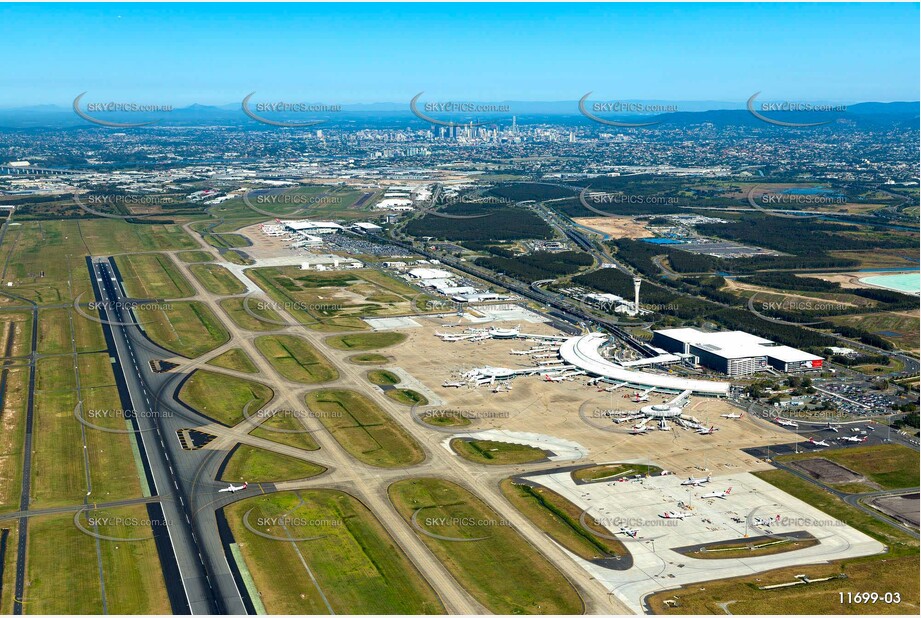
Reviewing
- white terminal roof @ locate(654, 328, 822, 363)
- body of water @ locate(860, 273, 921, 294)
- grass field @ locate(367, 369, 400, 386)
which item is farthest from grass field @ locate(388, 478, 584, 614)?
body of water @ locate(860, 273, 921, 294)

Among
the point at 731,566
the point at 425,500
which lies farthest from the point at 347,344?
the point at 731,566

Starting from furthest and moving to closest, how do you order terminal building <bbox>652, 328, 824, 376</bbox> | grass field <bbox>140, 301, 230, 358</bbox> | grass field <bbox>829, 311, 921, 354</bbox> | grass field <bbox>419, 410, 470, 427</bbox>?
grass field <bbox>829, 311, 921, 354</bbox> → grass field <bbox>140, 301, 230, 358</bbox> → terminal building <bbox>652, 328, 824, 376</bbox> → grass field <bbox>419, 410, 470, 427</bbox>

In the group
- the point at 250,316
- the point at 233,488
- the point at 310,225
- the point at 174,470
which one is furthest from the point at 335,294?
the point at 233,488

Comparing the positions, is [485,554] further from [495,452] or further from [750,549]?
[750,549]

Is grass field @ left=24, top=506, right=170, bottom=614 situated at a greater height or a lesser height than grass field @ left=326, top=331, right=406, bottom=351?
lesser

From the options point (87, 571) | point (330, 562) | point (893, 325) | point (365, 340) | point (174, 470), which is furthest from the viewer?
point (893, 325)

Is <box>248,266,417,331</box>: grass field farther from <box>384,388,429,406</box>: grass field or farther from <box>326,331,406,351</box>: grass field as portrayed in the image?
<box>384,388,429,406</box>: grass field

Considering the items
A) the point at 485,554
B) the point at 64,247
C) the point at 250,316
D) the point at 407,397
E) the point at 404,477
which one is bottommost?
the point at 485,554

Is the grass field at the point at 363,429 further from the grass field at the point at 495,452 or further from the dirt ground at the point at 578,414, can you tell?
the dirt ground at the point at 578,414
